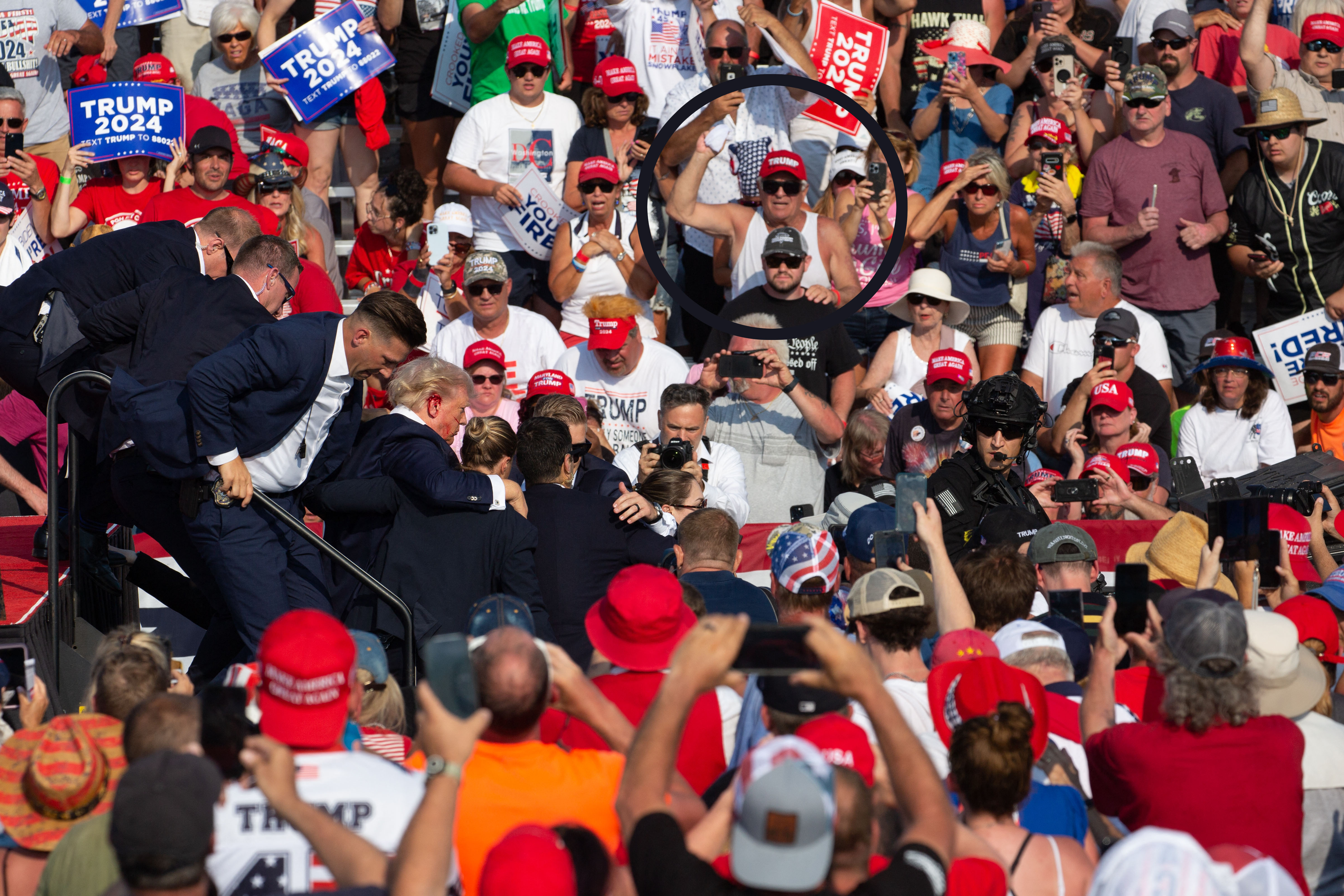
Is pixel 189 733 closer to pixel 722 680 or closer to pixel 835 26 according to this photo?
pixel 722 680

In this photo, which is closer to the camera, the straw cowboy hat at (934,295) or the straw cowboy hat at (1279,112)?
the straw cowboy hat at (934,295)

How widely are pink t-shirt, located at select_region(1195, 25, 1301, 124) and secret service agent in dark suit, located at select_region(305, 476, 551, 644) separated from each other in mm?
6535

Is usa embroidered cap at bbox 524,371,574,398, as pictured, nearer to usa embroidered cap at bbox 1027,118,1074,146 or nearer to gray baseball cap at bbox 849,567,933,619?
gray baseball cap at bbox 849,567,933,619

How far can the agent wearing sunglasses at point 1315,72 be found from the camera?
8.82 meters

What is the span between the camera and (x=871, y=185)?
7.86 m

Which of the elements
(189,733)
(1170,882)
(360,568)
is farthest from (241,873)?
(360,568)

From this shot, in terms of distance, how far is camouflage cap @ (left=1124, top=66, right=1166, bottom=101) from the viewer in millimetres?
8320

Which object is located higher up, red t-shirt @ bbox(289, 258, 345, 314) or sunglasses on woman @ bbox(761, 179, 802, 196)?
sunglasses on woman @ bbox(761, 179, 802, 196)

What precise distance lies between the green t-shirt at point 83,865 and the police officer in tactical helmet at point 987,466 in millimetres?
3717

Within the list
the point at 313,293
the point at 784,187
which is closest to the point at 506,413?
the point at 313,293

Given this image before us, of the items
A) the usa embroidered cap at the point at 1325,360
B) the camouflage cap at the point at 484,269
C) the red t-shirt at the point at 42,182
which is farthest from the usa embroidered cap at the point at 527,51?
the usa embroidered cap at the point at 1325,360

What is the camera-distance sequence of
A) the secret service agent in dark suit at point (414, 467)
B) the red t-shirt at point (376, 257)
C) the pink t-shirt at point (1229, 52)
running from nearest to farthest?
the secret service agent in dark suit at point (414, 467) → the red t-shirt at point (376, 257) → the pink t-shirt at point (1229, 52)

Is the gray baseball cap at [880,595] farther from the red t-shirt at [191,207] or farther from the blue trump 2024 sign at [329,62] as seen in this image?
the blue trump 2024 sign at [329,62]

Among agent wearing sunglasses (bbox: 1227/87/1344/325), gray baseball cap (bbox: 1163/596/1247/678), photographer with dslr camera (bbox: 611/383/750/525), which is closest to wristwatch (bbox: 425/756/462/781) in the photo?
gray baseball cap (bbox: 1163/596/1247/678)
